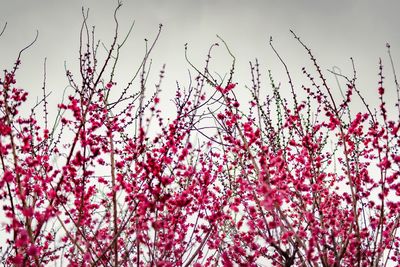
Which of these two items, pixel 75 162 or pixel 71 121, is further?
pixel 71 121

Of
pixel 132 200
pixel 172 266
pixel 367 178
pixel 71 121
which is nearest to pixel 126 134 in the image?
pixel 71 121

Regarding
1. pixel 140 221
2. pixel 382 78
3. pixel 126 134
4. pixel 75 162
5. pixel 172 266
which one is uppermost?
pixel 126 134

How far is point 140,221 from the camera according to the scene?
15.9 ft

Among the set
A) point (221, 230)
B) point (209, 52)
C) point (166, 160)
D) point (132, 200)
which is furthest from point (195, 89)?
point (221, 230)

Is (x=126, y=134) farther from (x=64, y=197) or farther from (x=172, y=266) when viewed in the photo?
(x=172, y=266)

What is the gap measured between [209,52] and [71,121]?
103 inches

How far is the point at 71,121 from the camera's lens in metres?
5.23

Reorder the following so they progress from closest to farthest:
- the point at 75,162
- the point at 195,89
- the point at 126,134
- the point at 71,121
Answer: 1. the point at 75,162
2. the point at 71,121
3. the point at 195,89
4. the point at 126,134

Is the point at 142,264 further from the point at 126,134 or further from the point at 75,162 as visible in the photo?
the point at 126,134

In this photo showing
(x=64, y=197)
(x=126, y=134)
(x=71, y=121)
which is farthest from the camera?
(x=126, y=134)

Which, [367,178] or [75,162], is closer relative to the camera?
[75,162]

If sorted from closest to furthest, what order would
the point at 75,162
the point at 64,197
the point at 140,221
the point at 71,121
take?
the point at 75,162
the point at 64,197
the point at 140,221
the point at 71,121

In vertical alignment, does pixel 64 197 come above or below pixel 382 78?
below

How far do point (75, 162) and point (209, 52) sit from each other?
9.70 ft
